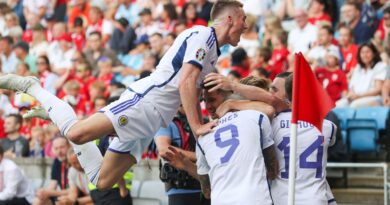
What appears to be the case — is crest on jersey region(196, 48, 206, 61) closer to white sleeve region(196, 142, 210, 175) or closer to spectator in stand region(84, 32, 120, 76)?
white sleeve region(196, 142, 210, 175)

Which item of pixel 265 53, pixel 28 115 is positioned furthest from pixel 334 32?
pixel 28 115

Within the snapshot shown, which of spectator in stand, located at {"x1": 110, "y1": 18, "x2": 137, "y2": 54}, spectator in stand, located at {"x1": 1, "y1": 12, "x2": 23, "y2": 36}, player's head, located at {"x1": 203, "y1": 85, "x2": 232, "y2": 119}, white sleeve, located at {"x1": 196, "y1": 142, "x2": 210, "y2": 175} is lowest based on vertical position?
white sleeve, located at {"x1": 196, "y1": 142, "x2": 210, "y2": 175}

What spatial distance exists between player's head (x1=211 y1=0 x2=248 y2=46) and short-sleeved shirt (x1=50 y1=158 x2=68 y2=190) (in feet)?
19.0

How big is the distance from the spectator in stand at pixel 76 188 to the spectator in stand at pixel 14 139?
3.28m

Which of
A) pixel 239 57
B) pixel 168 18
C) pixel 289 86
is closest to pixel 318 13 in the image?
pixel 239 57

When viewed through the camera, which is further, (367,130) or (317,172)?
(367,130)

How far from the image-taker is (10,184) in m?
14.1

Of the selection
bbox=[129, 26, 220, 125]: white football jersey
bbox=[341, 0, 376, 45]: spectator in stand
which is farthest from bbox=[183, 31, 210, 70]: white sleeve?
bbox=[341, 0, 376, 45]: spectator in stand

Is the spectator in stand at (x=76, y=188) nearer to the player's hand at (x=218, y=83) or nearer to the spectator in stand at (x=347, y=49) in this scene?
the spectator in stand at (x=347, y=49)

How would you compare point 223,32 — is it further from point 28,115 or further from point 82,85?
point 82,85

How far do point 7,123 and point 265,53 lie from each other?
14.6 ft

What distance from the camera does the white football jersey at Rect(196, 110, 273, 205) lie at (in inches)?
313

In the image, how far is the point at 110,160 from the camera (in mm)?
9484

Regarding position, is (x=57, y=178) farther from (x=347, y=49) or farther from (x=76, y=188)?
(x=347, y=49)
